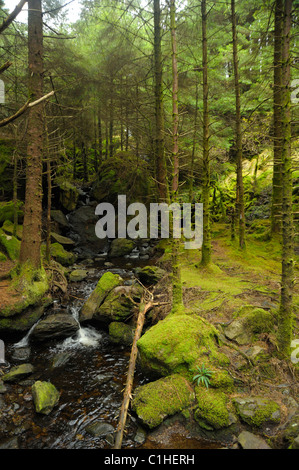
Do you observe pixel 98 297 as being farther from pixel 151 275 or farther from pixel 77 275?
pixel 77 275

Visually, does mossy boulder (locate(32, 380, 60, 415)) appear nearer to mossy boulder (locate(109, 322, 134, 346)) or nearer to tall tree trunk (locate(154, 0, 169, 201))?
mossy boulder (locate(109, 322, 134, 346))

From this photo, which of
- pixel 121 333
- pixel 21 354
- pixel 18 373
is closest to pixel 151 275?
pixel 121 333

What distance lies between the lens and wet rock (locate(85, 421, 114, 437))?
4.12m

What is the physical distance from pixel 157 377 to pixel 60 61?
13198 millimetres

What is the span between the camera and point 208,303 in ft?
21.3

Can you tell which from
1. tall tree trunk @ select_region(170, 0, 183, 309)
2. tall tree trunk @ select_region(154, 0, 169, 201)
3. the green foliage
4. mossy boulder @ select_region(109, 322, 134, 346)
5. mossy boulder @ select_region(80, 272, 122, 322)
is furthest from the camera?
tall tree trunk @ select_region(154, 0, 169, 201)

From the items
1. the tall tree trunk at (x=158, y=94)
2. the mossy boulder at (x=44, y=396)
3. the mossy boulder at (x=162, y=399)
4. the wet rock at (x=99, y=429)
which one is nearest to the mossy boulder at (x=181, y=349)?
the mossy boulder at (x=162, y=399)

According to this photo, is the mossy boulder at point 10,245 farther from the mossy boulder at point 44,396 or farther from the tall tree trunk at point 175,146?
the tall tree trunk at point 175,146

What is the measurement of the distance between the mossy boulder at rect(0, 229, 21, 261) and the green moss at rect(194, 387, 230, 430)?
874 cm

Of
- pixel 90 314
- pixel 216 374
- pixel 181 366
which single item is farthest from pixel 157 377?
pixel 90 314

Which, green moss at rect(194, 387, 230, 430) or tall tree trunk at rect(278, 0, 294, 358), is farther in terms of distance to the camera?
tall tree trunk at rect(278, 0, 294, 358)

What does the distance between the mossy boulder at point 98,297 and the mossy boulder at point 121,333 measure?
93 centimetres

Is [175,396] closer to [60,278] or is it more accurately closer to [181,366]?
[181,366]

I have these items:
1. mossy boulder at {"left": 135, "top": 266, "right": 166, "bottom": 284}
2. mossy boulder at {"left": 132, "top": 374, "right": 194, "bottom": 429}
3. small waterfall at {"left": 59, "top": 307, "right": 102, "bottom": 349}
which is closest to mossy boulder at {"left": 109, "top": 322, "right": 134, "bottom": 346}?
small waterfall at {"left": 59, "top": 307, "right": 102, "bottom": 349}
